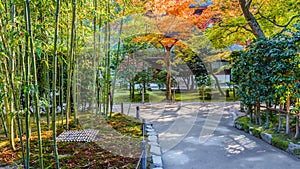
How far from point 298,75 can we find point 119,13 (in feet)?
11.0

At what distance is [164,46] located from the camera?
28.7 ft

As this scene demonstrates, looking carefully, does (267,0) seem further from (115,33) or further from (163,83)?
(163,83)

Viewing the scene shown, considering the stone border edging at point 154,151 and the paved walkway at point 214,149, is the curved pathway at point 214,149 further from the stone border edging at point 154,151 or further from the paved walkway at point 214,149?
the stone border edging at point 154,151

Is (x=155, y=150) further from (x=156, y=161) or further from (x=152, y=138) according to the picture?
(x=152, y=138)

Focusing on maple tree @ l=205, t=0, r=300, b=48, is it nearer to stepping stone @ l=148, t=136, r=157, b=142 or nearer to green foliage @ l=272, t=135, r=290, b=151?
green foliage @ l=272, t=135, r=290, b=151

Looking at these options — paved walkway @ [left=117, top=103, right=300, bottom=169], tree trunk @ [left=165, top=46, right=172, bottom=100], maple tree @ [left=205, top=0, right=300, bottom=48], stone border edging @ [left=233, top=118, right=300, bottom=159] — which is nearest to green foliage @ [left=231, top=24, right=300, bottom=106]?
stone border edging @ [left=233, top=118, right=300, bottom=159]

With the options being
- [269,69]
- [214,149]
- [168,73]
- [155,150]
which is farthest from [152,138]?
[168,73]

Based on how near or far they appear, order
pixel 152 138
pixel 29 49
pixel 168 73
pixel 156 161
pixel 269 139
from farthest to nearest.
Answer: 1. pixel 168 73
2. pixel 152 138
3. pixel 269 139
4. pixel 156 161
5. pixel 29 49

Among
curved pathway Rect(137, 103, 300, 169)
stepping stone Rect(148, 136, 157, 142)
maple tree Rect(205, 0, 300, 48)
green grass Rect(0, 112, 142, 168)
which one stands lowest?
curved pathway Rect(137, 103, 300, 169)

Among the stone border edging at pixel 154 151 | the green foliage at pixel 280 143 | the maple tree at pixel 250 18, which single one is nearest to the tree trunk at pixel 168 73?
the maple tree at pixel 250 18

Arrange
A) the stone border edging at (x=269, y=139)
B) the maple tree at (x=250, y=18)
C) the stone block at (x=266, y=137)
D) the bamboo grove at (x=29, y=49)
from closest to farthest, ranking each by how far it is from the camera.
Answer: the bamboo grove at (x=29, y=49)
the stone border edging at (x=269, y=139)
the stone block at (x=266, y=137)
the maple tree at (x=250, y=18)

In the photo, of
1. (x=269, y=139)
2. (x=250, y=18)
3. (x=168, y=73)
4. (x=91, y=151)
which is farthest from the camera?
(x=168, y=73)

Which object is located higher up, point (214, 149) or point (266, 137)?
point (266, 137)

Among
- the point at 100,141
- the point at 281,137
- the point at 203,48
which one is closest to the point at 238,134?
the point at 281,137
